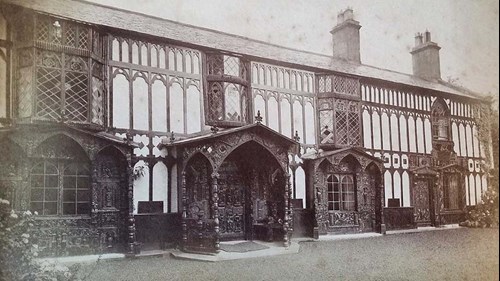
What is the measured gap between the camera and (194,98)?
26.3 ft

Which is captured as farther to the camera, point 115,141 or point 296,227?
point 296,227

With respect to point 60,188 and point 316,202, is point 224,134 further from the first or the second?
point 316,202

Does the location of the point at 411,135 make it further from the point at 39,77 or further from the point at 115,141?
the point at 39,77

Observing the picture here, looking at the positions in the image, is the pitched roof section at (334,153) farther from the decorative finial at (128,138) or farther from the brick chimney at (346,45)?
the decorative finial at (128,138)

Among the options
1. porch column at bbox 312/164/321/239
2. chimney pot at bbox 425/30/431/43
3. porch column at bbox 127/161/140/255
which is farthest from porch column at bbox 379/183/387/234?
porch column at bbox 127/161/140/255

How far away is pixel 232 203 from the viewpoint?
884 cm

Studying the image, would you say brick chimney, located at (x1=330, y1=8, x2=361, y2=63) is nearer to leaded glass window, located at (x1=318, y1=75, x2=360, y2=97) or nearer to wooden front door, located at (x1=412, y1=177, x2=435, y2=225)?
leaded glass window, located at (x1=318, y1=75, x2=360, y2=97)

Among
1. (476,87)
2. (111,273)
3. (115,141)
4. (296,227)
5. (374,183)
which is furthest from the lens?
(374,183)

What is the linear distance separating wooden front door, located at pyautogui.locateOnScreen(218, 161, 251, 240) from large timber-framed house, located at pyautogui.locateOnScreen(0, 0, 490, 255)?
0.08 ft

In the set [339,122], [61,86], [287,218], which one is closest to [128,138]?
[61,86]

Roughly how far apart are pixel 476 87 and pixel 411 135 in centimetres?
439

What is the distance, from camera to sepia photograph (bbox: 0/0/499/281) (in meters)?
5.75

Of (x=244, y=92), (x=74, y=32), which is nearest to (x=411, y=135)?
(x=244, y=92)

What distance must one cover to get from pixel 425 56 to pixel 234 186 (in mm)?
4418
